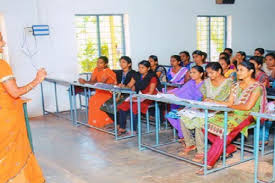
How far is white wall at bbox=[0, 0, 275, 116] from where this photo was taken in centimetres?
627

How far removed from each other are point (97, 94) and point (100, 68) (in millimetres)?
525

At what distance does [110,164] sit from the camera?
395 centimetres

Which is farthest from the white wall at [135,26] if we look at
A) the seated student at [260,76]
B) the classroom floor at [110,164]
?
the seated student at [260,76]

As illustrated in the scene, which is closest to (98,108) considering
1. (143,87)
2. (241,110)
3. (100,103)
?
(100,103)

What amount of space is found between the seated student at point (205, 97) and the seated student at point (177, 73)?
168cm

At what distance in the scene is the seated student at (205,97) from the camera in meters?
3.79

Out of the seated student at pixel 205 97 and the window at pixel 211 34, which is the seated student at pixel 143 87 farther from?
the window at pixel 211 34

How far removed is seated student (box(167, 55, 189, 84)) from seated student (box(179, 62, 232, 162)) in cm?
168

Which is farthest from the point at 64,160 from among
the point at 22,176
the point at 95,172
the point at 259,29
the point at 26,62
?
the point at 259,29

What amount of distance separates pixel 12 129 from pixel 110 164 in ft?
4.58

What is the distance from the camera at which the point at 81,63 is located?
7.27 m

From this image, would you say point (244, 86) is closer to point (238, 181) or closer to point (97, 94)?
point (238, 181)

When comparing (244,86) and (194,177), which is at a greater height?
(244,86)

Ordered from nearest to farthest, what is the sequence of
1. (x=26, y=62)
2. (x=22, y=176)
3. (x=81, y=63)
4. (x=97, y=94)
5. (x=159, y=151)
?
(x=22, y=176) < (x=159, y=151) < (x=97, y=94) < (x=26, y=62) < (x=81, y=63)
